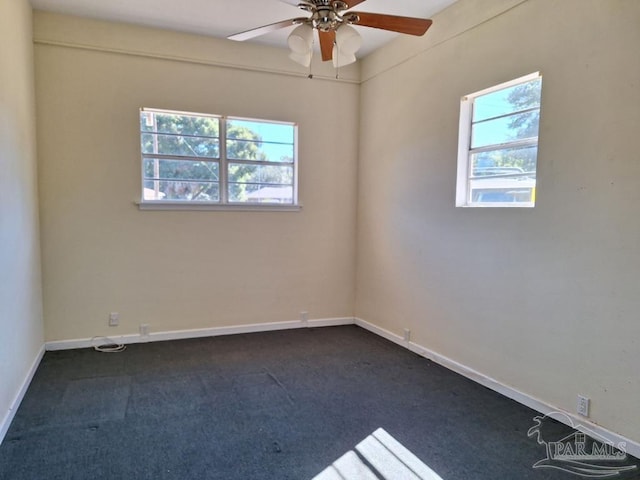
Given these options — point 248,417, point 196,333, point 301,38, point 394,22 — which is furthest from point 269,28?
point 196,333

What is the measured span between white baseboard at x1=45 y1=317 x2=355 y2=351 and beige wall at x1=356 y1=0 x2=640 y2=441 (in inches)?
37.1

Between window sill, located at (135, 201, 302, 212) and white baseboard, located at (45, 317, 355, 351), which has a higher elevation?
window sill, located at (135, 201, 302, 212)

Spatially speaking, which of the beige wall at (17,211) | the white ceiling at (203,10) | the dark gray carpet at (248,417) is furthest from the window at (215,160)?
the dark gray carpet at (248,417)

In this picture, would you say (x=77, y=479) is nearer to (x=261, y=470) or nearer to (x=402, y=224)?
(x=261, y=470)

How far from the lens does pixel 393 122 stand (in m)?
4.13

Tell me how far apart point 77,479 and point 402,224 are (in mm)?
3215

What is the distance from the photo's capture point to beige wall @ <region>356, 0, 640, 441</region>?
223cm

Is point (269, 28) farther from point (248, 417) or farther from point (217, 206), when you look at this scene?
point (248, 417)

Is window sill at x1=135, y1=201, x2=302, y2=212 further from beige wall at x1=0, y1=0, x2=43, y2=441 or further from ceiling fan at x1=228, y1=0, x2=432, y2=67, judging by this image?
ceiling fan at x1=228, y1=0, x2=432, y2=67

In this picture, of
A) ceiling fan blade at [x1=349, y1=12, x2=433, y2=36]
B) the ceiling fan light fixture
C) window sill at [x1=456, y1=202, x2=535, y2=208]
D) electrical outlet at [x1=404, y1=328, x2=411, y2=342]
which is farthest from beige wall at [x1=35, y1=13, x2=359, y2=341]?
ceiling fan blade at [x1=349, y1=12, x2=433, y2=36]

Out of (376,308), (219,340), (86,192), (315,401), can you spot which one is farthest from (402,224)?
(86,192)

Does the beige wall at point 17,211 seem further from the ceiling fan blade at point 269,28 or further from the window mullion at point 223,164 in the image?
the window mullion at point 223,164

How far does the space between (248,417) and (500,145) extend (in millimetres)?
2675

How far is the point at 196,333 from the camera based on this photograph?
422 cm
